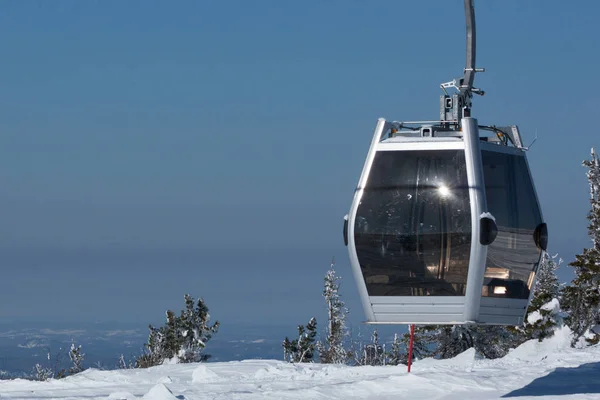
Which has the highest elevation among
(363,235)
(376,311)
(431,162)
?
(431,162)

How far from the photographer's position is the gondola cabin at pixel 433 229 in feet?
44.1

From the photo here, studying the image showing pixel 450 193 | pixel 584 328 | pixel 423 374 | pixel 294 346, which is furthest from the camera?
pixel 294 346

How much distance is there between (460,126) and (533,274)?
7.83ft

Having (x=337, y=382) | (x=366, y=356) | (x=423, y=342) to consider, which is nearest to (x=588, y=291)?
(x=366, y=356)

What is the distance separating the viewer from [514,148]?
1455 centimetres

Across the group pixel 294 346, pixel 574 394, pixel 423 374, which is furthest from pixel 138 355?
pixel 294 346

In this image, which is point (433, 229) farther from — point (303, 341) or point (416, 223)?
point (303, 341)

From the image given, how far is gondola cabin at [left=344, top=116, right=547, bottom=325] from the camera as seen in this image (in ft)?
44.1

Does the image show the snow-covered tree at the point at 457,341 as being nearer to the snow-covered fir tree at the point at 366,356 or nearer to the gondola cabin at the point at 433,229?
the snow-covered fir tree at the point at 366,356

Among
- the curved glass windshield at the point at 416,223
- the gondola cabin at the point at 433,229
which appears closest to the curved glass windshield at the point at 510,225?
the gondola cabin at the point at 433,229

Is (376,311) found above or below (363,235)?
below

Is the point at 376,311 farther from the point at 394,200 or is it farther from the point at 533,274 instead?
the point at 533,274

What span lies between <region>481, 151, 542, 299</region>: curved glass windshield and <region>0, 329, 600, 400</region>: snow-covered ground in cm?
159

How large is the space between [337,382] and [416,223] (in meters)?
3.67
